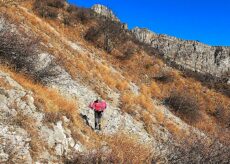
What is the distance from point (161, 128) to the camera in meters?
22.9

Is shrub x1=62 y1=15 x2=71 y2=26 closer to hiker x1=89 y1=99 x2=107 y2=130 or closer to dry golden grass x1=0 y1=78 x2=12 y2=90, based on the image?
hiker x1=89 y1=99 x2=107 y2=130

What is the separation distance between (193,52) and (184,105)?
39.5 meters

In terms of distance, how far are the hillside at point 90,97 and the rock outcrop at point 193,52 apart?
2726 centimetres

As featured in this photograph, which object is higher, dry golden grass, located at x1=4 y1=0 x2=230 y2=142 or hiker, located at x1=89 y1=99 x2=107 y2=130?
dry golden grass, located at x1=4 y1=0 x2=230 y2=142

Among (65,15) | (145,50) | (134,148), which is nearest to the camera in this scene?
(134,148)

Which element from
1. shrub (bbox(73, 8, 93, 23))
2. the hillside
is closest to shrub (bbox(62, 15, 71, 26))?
the hillside

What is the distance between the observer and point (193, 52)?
67.2 meters

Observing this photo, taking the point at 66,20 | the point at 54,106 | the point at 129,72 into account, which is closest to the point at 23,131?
the point at 54,106

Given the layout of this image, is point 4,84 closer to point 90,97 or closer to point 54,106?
point 54,106

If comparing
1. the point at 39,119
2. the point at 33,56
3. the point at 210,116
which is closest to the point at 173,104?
the point at 210,116

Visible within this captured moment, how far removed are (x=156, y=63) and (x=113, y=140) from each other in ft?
65.4

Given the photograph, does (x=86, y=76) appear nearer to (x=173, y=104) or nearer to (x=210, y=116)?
(x=173, y=104)

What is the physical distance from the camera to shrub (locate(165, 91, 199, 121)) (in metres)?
28.6

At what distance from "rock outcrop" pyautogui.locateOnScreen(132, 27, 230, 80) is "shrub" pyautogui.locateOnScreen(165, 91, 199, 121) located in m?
35.1
